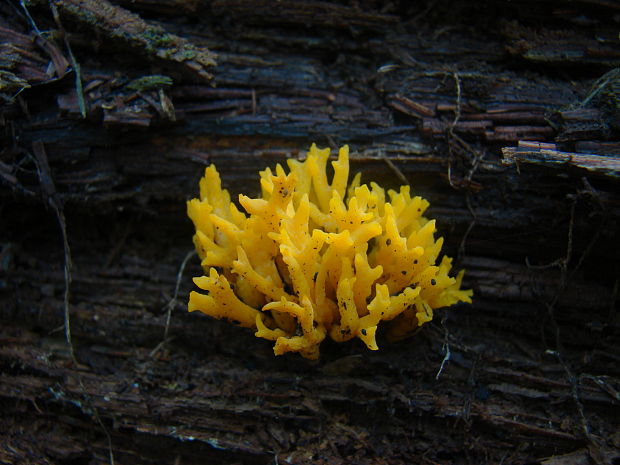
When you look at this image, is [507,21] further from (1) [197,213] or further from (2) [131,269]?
(2) [131,269]

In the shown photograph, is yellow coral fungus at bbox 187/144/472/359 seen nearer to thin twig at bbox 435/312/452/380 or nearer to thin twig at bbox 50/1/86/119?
thin twig at bbox 435/312/452/380

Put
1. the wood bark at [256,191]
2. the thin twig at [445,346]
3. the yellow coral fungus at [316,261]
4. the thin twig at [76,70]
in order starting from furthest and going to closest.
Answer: the thin twig at [76,70] → the thin twig at [445,346] → the wood bark at [256,191] → the yellow coral fungus at [316,261]

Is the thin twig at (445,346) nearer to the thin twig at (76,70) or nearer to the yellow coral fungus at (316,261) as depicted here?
the yellow coral fungus at (316,261)

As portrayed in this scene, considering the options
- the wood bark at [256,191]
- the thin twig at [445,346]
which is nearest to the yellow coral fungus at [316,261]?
the thin twig at [445,346]

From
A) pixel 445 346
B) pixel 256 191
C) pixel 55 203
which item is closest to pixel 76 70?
pixel 55 203

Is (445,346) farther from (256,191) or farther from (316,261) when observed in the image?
(256,191)

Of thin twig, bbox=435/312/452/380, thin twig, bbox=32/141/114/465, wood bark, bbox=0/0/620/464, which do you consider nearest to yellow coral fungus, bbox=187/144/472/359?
thin twig, bbox=435/312/452/380
